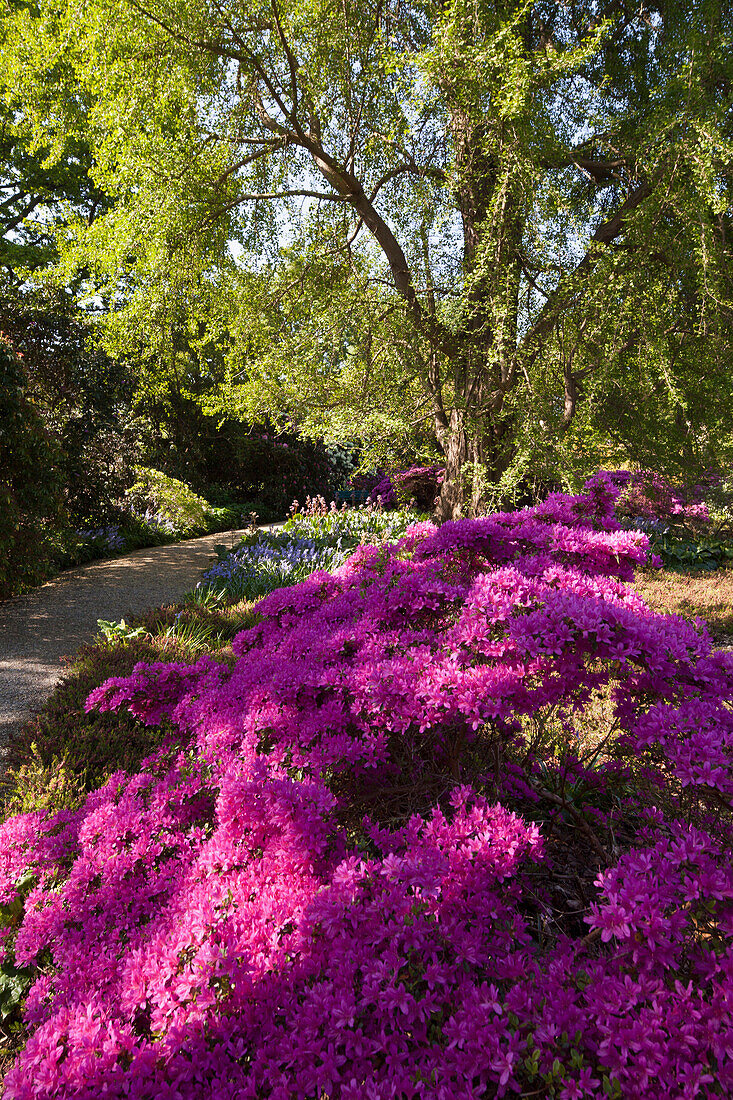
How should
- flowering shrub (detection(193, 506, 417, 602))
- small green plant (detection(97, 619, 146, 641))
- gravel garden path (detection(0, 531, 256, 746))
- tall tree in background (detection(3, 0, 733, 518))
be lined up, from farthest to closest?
flowering shrub (detection(193, 506, 417, 602)) < tall tree in background (detection(3, 0, 733, 518)) < small green plant (detection(97, 619, 146, 641)) < gravel garden path (detection(0, 531, 256, 746))

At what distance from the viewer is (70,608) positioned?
6.31 metres

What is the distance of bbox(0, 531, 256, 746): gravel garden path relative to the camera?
14.3ft

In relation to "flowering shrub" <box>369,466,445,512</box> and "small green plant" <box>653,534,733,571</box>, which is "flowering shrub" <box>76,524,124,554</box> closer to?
"flowering shrub" <box>369,466,445,512</box>

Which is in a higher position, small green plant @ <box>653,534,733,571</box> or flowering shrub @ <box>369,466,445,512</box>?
flowering shrub @ <box>369,466,445,512</box>

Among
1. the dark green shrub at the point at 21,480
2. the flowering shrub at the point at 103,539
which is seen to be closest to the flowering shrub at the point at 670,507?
the dark green shrub at the point at 21,480

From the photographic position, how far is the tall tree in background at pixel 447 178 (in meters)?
5.22

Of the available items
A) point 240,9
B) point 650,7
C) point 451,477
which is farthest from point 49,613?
point 650,7

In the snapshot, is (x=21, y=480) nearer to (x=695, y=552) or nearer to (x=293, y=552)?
(x=293, y=552)

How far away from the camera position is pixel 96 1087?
3.95 feet

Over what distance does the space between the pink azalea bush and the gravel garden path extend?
2326mm

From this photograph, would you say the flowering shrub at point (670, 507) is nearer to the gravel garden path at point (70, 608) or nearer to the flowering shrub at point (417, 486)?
the flowering shrub at point (417, 486)

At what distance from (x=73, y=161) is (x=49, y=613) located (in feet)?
49.1

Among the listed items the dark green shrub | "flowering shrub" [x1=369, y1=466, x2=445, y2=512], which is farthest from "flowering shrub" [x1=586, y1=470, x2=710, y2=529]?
the dark green shrub

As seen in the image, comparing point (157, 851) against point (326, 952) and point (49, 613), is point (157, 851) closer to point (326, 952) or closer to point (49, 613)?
point (326, 952)
